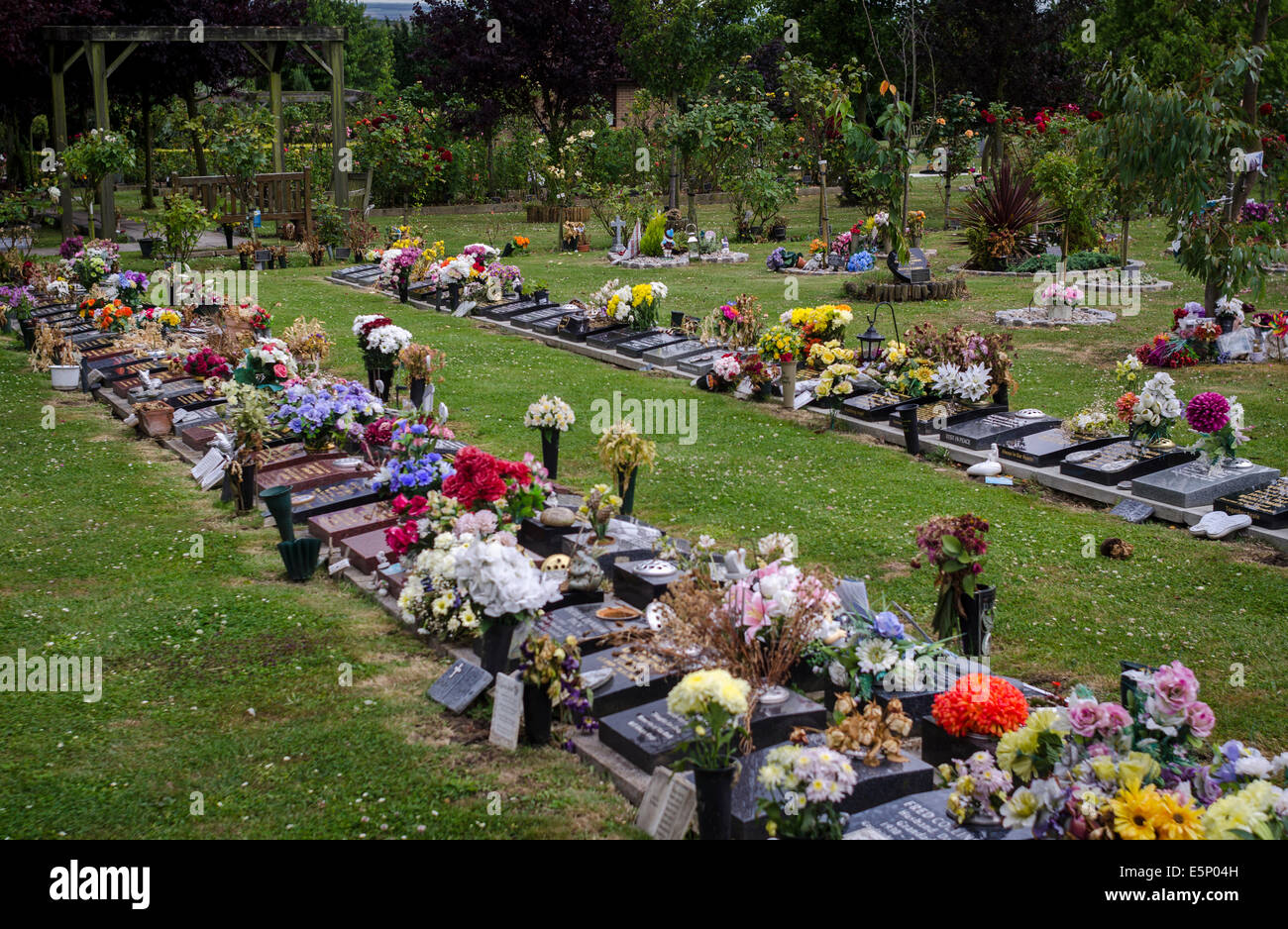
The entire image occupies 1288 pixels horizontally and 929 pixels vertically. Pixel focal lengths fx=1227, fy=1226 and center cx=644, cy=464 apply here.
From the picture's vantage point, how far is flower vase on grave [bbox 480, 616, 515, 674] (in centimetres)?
645

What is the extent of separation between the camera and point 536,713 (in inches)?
237

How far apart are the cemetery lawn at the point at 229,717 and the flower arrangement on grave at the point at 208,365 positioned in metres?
3.66

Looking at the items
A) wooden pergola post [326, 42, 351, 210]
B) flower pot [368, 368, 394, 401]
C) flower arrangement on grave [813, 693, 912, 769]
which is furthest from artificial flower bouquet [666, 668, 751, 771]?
wooden pergola post [326, 42, 351, 210]

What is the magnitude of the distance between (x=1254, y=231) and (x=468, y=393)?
31.7ft

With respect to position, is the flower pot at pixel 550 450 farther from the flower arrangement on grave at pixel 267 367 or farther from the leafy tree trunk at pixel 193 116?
the leafy tree trunk at pixel 193 116

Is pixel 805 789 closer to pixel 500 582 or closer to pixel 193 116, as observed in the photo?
pixel 500 582

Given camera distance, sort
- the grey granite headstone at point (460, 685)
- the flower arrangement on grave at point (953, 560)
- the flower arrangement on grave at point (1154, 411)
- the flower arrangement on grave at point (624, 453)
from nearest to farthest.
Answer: the grey granite headstone at point (460, 685), the flower arrangement on grave at point (953, 560), the flower arrangement on grave at point (624, 453), the flower arrangement on grave at point (1154, 411)

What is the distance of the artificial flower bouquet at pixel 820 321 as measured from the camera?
45.0 ft

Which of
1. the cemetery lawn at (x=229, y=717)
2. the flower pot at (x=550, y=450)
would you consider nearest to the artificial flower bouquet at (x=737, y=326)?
the flower pot at (x=550, y=450)

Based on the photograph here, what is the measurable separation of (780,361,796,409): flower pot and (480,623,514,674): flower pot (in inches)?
286

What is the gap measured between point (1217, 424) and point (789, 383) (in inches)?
186

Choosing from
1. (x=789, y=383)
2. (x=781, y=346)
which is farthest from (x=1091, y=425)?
(x=781, y=346)

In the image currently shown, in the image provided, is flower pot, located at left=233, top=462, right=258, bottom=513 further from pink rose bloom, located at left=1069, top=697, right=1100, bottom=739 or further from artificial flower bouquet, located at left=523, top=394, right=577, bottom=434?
pink rose bloom, located at left=1069, top=697, right=1100, bottom=739
